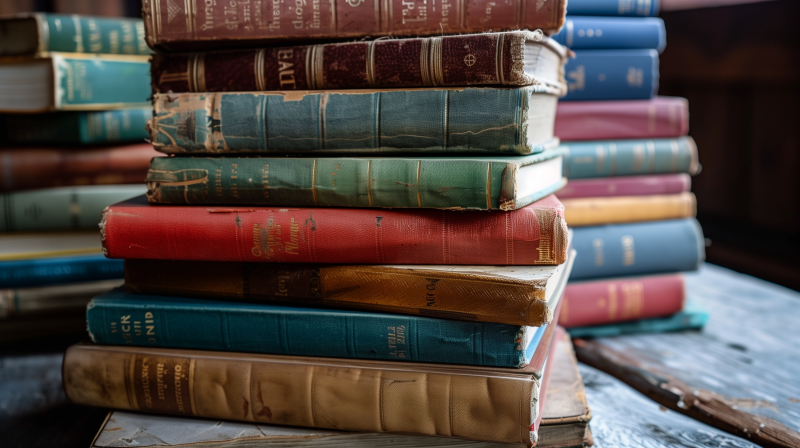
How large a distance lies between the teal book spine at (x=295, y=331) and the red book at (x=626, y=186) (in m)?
0.47

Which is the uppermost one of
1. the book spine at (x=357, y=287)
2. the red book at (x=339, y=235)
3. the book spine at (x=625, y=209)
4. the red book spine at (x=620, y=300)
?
the red book at (x=339, y=235)

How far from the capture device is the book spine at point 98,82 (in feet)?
3.17

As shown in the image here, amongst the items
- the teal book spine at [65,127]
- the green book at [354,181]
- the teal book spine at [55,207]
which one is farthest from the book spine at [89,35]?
the green book at [354,181]

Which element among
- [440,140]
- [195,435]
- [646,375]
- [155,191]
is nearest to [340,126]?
[440,140]

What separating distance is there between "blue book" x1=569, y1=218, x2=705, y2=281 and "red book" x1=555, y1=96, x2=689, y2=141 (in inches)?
6.3

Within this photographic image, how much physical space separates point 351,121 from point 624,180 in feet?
1.98

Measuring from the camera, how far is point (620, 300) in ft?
3.35

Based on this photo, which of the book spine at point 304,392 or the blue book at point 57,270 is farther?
the blue book at point 57,270

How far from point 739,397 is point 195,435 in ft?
2.22

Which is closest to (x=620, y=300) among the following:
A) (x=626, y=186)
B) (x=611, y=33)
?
(x=626, y=186)

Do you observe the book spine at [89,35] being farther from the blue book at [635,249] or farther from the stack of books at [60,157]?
the blue book at [635,249]

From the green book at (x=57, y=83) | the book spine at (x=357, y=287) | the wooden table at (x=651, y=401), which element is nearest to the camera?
the book spine at (x=357, y=287)

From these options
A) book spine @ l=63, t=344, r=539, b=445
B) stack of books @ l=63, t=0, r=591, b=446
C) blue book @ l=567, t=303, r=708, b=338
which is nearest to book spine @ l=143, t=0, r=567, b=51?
stack of books @ l=63, t=0, r=591, b=446

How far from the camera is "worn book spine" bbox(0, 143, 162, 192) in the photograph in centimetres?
99
